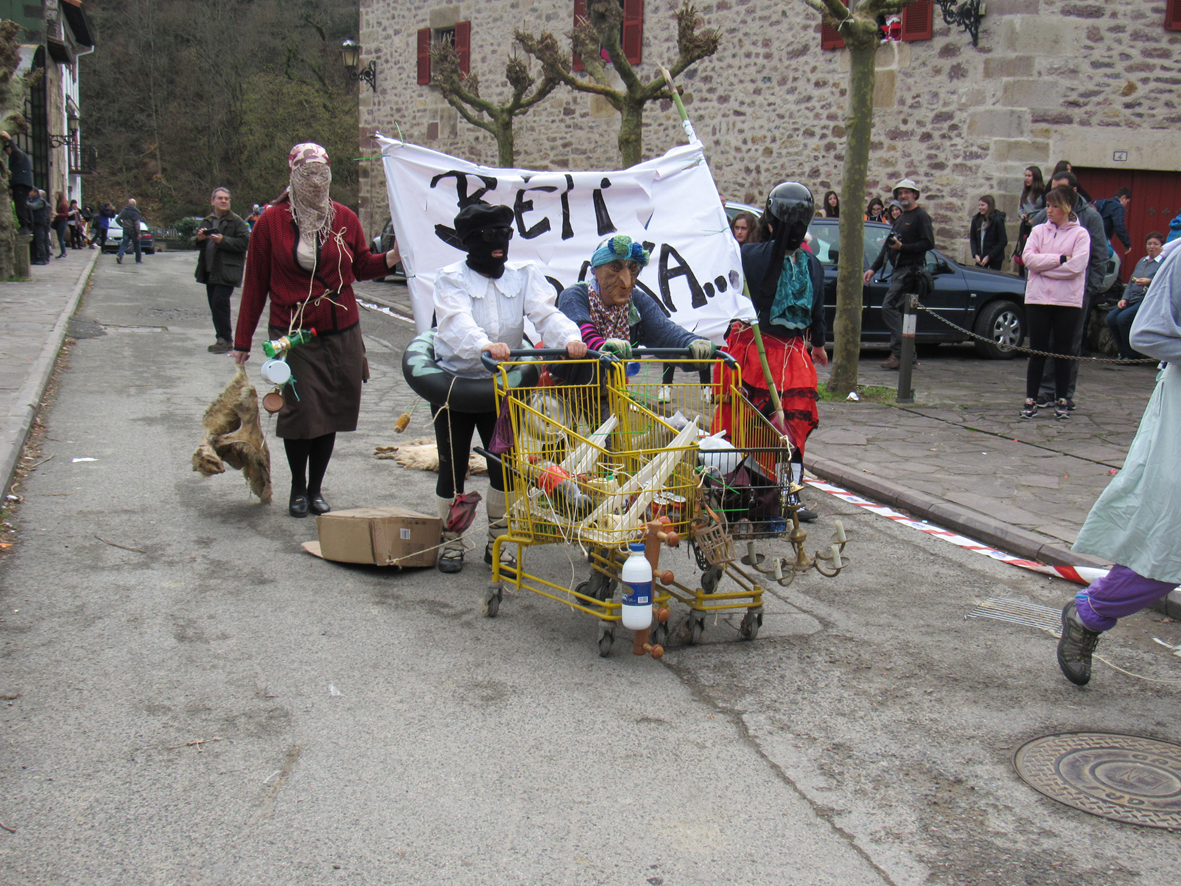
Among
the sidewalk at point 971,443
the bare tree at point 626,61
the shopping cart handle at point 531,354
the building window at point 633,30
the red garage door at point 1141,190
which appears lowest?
the sidewalk at point 971,443

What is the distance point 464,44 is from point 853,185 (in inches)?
739

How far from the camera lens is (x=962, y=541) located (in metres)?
6.58

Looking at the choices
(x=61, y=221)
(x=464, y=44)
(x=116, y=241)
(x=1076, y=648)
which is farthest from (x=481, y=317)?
(x=116, y=241)

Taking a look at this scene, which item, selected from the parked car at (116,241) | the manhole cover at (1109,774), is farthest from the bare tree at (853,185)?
the parked car at (116,241)

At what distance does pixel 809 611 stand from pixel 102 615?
3.31 metres

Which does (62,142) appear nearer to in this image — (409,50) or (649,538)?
(409,50)

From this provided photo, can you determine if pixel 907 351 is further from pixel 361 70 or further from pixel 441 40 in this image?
pixel 361 70

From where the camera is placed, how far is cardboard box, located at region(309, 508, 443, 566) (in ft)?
18.1

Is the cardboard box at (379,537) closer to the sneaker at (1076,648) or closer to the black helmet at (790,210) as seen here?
the black helmet at (790,210)

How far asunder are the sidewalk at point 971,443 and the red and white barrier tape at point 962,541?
7cm

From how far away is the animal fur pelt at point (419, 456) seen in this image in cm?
793

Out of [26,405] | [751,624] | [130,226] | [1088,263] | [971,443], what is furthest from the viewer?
[130,226]

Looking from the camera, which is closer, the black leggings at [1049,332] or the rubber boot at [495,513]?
the rubber boot at [495,513]

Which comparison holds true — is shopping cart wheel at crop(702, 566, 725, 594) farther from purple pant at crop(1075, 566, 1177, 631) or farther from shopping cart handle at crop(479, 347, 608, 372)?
purple pant at crop(1075, 566, 1177, 631)
